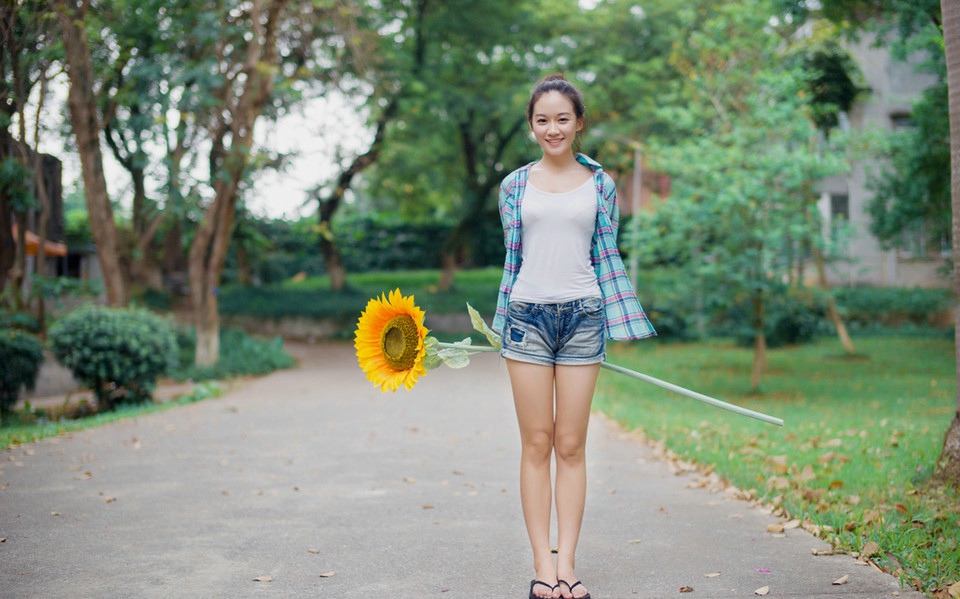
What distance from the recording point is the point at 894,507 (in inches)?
181

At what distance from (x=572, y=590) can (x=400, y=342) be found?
1153 millimetres

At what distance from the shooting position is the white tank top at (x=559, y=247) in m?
3.32

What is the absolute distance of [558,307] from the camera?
331 cm

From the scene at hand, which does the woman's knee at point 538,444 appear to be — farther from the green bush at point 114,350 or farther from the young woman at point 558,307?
the green bush at point 114,350

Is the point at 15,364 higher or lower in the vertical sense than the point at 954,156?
lower

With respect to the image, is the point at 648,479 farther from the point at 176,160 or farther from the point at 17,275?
the point at 176,160

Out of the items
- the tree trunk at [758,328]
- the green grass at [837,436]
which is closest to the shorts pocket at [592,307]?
the green grass at [837,436]

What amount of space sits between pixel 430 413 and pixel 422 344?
21.6ft

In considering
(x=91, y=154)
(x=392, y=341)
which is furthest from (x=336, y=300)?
(x=392, y=341)

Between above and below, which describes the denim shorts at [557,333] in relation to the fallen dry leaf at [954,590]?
above

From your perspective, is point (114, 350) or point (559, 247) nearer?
point (559, 247)

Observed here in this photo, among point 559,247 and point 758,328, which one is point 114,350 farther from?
point 758,328

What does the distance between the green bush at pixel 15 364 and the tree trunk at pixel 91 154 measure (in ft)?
9.46

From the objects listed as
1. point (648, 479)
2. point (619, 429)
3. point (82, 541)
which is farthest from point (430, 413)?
point (82, 541)
